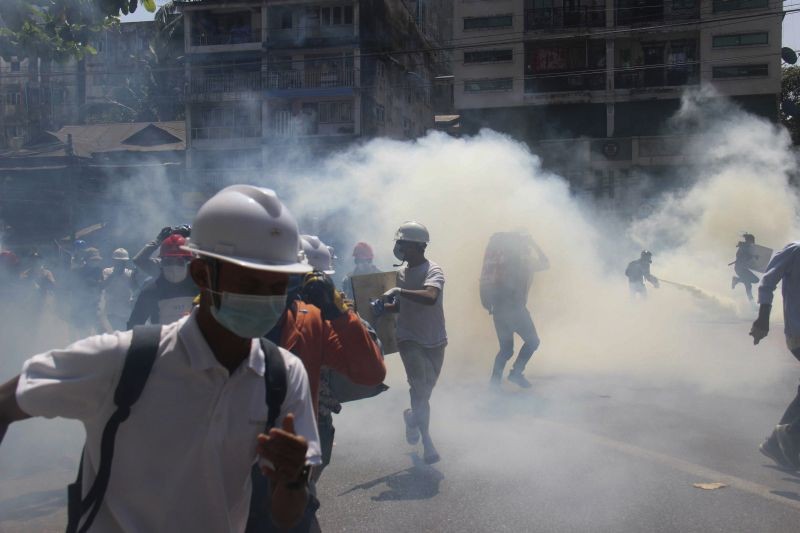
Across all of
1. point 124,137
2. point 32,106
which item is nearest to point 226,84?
point 124,137

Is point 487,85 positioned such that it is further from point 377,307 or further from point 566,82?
point 377,307

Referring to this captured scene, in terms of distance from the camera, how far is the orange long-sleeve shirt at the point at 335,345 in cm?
303

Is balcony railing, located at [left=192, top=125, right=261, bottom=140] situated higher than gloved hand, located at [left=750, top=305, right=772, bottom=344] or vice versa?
balcony railing, located at [left=192, top=125, right=261, bottom=140]

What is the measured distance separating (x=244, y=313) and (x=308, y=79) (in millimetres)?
34257

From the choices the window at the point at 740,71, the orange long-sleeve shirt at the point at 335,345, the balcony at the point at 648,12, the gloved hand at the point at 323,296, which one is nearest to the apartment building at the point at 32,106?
the balcony at the point at 648,12

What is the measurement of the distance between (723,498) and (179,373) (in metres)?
4.08

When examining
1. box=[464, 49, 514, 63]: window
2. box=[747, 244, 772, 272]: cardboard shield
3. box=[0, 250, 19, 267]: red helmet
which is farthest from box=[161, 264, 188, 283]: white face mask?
box=[464, 49, 514, 63]: window

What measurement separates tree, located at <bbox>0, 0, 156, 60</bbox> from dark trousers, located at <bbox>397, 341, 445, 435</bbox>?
3.30 meters

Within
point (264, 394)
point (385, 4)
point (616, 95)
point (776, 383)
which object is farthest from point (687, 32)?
point (264, 394)

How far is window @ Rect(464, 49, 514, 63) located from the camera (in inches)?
1412

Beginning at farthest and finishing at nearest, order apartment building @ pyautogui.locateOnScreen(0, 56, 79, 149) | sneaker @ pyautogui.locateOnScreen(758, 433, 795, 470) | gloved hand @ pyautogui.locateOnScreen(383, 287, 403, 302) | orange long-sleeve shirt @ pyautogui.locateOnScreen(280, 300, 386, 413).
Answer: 1. apartment building @ pyautogui.locateOnScreen(0, 56, 79, 149)
2. sneaker @ pyautogui.locateOnScreen(758, 433, 795, 470)
3. gloved hand @ pyautogui.locateOnScreen(383, 287, 403, 302)
4. orange long-sleeve shirt @ pyautogui.locateOnScreen(280, 300, 386, 413)

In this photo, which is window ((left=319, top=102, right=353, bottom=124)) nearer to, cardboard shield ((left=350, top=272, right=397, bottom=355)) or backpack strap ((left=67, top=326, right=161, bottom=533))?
cardboard shield ((left=350, top=272, right=397, bottom=355))

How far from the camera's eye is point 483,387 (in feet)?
29.2

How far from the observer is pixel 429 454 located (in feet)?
19.1
